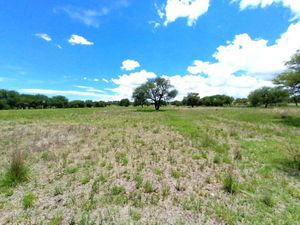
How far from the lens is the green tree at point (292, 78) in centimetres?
2014

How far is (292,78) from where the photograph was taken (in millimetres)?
20438

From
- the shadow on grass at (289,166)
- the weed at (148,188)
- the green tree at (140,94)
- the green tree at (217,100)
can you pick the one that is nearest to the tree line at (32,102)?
the green tree at (217,100)

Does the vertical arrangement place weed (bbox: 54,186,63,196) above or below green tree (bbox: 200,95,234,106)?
below

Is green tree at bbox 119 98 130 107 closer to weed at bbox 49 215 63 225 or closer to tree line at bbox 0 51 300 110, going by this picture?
tree line at bbox 0 51 300 110

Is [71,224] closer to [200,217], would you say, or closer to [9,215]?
[9,215]

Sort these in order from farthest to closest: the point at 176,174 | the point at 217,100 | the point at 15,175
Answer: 1. the point at 217,100
2. the point at 176,174
3. the point at 15,175

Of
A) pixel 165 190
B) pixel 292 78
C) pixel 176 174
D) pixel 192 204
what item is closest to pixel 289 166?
pixel 176 174

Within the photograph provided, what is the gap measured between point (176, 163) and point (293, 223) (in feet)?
12.1

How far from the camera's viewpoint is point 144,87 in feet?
179

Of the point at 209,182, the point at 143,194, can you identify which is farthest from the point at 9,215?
the point at 209,182

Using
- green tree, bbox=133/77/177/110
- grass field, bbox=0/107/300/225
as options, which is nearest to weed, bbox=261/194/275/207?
grass field, bbox=0/107/300/225

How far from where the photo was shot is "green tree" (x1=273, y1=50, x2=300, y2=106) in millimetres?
20141

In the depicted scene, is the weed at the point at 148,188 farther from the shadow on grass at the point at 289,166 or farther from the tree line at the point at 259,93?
the tree line at the point at 259,93

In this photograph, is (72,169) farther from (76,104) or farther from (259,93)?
(76,104)
